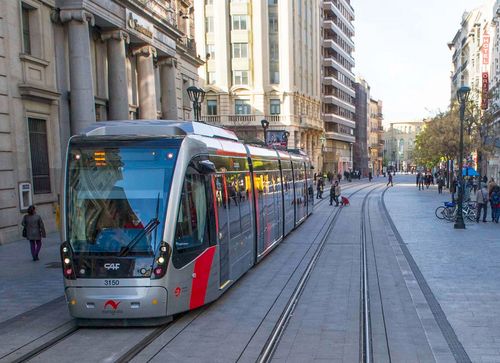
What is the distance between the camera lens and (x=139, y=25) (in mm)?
26125

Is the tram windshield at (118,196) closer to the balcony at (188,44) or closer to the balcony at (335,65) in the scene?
the balcony at (188,44)

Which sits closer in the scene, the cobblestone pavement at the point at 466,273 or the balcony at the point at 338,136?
the cobblestone pavement at the point at 466,273

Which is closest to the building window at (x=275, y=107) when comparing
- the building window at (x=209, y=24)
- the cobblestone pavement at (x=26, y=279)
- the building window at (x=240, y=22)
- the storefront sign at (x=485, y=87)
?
the building window at (x=240, y=22)

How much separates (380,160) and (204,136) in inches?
5670

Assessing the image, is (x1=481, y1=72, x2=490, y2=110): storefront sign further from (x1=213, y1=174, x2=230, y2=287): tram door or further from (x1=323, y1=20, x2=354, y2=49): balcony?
(x1=213, y1=174, x2=230, y2=287): tram door

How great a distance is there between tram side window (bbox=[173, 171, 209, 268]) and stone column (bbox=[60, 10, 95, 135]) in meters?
13.7

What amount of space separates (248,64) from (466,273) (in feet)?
171

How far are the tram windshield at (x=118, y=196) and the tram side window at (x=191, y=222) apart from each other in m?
0.35

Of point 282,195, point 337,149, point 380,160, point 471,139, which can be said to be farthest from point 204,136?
point 380,160

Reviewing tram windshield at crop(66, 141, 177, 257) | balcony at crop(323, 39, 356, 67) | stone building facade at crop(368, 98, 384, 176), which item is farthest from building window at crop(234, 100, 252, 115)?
stone building facade at crop(368, 98, 384, 176)

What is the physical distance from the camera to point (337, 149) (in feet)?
283

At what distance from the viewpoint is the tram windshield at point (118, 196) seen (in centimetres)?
761

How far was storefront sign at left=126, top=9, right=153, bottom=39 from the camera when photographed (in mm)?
24978

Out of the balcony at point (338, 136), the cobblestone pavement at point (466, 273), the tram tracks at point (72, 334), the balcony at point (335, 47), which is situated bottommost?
the cobblestone pavement at point (466, 273)
